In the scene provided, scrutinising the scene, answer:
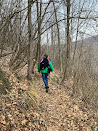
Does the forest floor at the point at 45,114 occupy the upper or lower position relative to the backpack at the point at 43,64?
Answer: lower

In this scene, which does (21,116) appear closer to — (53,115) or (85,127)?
(53,115)

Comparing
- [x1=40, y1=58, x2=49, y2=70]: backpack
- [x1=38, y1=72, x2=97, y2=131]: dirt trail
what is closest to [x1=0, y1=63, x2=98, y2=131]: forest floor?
[x1=38, y1=72, x2=97, y2=131]: dirt trail

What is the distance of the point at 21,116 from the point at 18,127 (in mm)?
449

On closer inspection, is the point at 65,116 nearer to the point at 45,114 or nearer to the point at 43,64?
the point at 45,114

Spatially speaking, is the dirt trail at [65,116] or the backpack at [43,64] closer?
the dirt trail at [65,116]

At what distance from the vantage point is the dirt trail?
4.41 m

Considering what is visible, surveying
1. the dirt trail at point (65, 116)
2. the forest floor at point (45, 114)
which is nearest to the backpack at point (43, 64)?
the forest floor at point (45, 114)

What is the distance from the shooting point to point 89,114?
17.9 feet

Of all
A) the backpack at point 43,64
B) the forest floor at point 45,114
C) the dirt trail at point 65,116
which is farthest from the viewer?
the backpack at point 43,64

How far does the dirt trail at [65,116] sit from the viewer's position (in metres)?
4.41

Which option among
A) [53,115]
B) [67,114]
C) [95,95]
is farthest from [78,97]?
[53,115]

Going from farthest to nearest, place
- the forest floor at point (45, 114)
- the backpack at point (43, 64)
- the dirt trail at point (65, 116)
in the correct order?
1. the backpack at point (43, 64)
2. the dirt trail at point (65, 116)
3. the forest floor at point (45, 114)

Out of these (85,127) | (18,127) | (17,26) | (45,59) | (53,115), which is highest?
(17,26)

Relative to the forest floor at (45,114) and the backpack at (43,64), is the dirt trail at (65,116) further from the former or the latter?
the backpack at (43,64)
